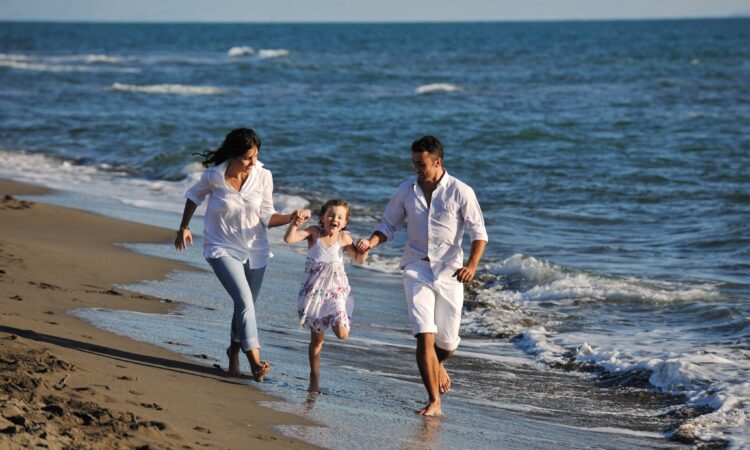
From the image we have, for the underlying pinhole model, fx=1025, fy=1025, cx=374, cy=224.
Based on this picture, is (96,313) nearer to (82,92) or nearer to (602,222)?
(602,222)

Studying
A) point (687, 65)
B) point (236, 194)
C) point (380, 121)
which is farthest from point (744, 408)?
point (687, 65)

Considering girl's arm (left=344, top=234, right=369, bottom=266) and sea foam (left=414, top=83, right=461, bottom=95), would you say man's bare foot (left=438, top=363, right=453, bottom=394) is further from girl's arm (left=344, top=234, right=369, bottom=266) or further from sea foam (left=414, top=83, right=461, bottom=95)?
sea foam (left=414, top=83, right=461, bottom=95)

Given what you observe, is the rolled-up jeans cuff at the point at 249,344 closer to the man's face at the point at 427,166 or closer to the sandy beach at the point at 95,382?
the sandy beach at the point at 95,382

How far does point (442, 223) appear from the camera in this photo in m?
6.10

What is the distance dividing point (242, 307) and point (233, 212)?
0.57 meters

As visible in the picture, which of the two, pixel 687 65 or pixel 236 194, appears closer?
pixel 236 194

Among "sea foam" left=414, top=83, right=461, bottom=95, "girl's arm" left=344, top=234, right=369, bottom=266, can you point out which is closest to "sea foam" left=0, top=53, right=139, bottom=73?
"sea foam" left=414, top=83, right=461, bottom=95

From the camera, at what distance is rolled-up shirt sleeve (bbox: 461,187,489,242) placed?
6.08 m

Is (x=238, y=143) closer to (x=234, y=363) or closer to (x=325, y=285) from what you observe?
(x=325, y=285)

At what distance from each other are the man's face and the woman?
2.53 ft

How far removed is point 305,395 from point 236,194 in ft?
4.12

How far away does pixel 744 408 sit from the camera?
6441 mm

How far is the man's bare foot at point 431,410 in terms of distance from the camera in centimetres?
587

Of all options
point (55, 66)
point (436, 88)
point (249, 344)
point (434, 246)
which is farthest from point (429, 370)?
point (55, 66)
